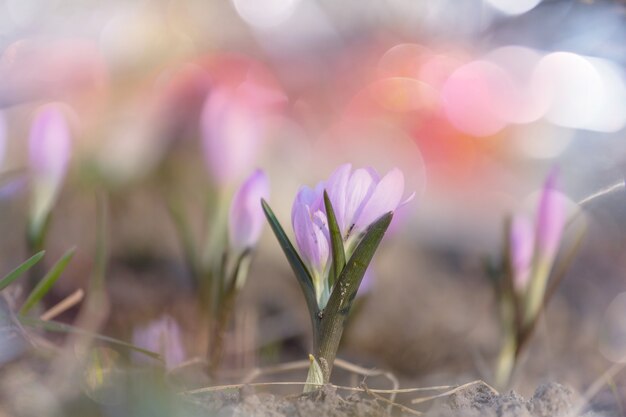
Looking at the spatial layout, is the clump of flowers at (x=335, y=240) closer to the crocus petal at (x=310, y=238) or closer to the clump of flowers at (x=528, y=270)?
the crocus petal at (x=310, y=238)

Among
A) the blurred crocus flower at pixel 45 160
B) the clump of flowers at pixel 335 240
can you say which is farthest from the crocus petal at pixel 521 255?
the blurred crocus flower at pixel 45 160

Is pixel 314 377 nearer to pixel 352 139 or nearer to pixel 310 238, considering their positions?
pixel 310 238

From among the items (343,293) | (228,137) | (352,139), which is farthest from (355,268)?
(352,139)

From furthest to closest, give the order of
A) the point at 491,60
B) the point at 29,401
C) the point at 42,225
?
the point at 491,60 < the point at 42,225 < the point at 29,401

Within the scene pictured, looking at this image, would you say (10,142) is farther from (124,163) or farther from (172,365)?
(172,365)

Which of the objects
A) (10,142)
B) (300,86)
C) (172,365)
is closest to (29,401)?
(172,365)

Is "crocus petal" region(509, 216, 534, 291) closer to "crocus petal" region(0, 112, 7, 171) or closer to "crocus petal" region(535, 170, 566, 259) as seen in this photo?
"crocus petal" region(535, 170, 566, 259)

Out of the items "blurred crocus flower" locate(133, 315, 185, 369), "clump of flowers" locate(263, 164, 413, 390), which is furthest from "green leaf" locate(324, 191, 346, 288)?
"blurred crocus flower" locate(133, 315, 185, 369)
